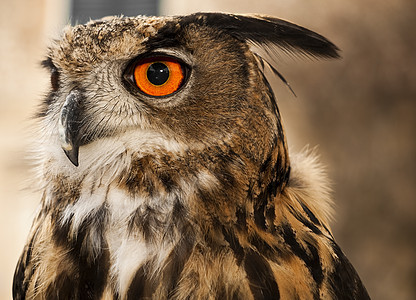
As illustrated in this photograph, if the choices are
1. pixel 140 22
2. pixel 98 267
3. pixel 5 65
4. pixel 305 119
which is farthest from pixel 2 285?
pixel 140 22

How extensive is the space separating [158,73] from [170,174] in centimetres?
15

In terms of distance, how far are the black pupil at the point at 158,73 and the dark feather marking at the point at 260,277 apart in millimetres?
286

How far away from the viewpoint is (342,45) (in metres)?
2.11

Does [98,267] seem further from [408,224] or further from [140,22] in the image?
[408,224]

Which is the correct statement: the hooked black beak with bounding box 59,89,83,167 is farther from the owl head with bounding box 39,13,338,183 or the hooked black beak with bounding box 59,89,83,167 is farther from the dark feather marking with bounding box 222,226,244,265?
the dark feather marking with bounding box 222,226,244,265

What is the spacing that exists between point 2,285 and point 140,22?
2.07 meters

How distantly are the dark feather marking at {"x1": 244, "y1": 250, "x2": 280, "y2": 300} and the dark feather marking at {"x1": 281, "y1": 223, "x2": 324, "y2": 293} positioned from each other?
6 centimetres

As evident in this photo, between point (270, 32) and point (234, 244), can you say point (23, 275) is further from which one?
point (270, 32)

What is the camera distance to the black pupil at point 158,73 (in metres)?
0.73

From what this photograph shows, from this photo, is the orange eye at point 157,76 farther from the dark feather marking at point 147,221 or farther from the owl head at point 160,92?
the dark feather marking at point 147,221

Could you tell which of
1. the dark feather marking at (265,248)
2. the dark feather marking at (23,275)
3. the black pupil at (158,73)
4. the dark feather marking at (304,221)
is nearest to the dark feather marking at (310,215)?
the dark feather marking at (304,221)

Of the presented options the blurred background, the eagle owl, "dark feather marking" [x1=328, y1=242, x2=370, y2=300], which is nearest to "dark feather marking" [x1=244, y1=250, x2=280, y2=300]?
the eagle owl

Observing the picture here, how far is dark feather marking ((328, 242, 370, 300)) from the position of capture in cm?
77

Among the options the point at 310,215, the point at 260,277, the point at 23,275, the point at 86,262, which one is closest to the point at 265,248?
the point at 260,277
